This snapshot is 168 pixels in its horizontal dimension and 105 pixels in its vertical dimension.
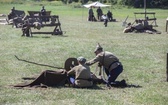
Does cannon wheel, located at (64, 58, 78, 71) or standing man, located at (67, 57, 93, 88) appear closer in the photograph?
standing man, located at (67, 57, 93, 88)

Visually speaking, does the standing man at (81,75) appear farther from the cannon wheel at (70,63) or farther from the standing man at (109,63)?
the cannon wheel at (70,63)

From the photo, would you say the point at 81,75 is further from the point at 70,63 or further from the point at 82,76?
the point at 70,63

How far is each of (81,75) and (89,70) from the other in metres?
0.32

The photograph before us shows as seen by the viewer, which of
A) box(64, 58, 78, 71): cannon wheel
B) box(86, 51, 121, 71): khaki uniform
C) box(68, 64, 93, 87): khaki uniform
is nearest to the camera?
box(68, 64, 93, 87): khaki uniform

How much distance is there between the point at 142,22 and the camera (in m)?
37.7

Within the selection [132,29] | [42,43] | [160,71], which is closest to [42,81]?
[160,71]

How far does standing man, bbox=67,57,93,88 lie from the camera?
13.1m

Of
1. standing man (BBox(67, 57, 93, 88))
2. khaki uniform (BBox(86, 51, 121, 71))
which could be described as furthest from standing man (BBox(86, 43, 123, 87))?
standing man (BBox(67, 57, 93, 88))

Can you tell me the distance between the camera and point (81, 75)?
42.9 feet

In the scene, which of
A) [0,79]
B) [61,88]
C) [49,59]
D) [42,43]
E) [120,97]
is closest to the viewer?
[120,97]

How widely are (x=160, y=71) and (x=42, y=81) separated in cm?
566

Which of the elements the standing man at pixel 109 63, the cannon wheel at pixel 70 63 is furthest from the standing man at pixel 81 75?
the cannon wheel at pixel 70 63

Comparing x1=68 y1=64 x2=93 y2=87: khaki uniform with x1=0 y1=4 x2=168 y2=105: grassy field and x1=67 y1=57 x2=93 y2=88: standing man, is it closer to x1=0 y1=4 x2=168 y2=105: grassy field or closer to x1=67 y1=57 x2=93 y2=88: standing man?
x1=67 y1=57 x2=93 y2=88: standing man

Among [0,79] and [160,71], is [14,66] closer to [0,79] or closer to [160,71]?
[0,79]
